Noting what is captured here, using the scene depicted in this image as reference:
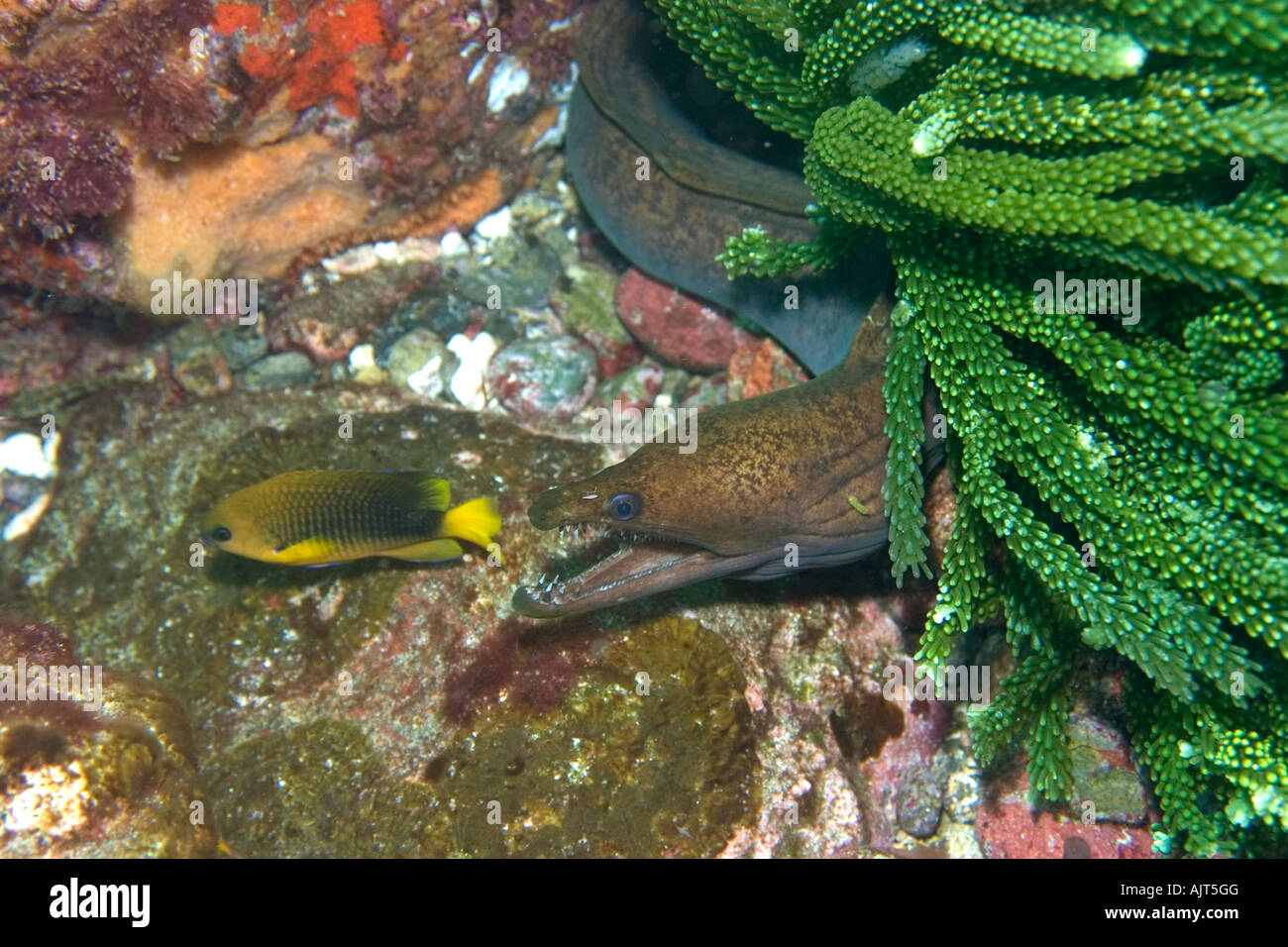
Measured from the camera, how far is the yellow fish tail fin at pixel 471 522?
3109 millimetres

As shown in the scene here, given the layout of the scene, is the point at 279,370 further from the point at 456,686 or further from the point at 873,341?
the point at 873,341

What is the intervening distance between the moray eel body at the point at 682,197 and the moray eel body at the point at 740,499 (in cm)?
82

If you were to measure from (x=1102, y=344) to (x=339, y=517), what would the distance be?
A: 10.8 ft

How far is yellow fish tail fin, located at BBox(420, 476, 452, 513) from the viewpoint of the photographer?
3090mm

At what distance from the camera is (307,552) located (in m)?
3.09

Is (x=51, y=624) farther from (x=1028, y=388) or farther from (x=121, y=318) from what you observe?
(x=1028, y=388)

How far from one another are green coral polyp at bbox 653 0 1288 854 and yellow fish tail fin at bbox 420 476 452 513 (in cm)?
204

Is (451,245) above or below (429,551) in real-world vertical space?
above

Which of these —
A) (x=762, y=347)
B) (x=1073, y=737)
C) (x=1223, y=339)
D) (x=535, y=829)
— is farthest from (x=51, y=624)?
(x=1223, y=339)

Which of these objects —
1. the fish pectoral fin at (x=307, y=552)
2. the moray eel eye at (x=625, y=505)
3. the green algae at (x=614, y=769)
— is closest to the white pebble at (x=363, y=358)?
the fish pectoral fin at (x=307, y=552)

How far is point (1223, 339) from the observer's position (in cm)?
259

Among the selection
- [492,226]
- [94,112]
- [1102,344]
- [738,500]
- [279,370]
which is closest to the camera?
[1102,344]

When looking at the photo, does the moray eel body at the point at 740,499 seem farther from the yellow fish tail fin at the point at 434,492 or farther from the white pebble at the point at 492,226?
the white pebble at the point at 492,226

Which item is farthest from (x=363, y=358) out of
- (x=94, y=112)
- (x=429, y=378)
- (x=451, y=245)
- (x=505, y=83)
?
(x=505, y=83)
